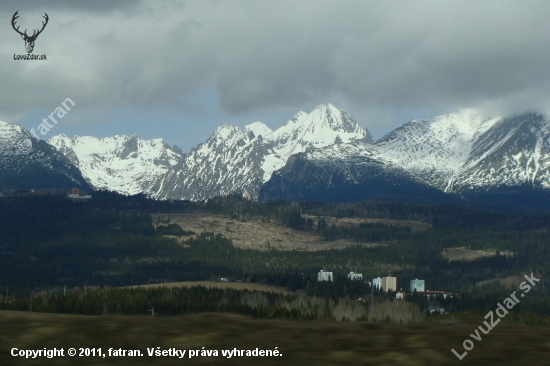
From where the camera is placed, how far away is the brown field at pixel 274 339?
26.9 meters

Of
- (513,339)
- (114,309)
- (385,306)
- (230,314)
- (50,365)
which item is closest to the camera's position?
(50,365)

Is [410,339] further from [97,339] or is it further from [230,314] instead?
[97,339]

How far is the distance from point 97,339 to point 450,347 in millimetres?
11494

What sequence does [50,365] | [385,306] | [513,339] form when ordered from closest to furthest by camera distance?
[50,365] < [513,339] < [385,306]

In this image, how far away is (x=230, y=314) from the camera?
30.8m

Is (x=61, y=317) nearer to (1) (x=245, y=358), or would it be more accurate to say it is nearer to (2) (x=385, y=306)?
(1) (x=245, y=358)

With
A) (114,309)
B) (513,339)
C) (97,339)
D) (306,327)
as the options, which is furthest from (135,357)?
(114,309)

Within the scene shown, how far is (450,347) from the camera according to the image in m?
27.9

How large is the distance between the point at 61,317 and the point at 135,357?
3.92 metres

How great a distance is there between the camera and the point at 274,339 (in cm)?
2834

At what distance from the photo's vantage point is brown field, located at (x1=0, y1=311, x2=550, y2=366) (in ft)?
88.4

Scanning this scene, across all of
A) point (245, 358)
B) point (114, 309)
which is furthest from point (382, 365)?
point (114, 309)

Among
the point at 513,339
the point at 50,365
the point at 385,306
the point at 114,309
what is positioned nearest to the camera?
the point at 50,365

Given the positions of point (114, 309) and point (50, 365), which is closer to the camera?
point (50, 365)
